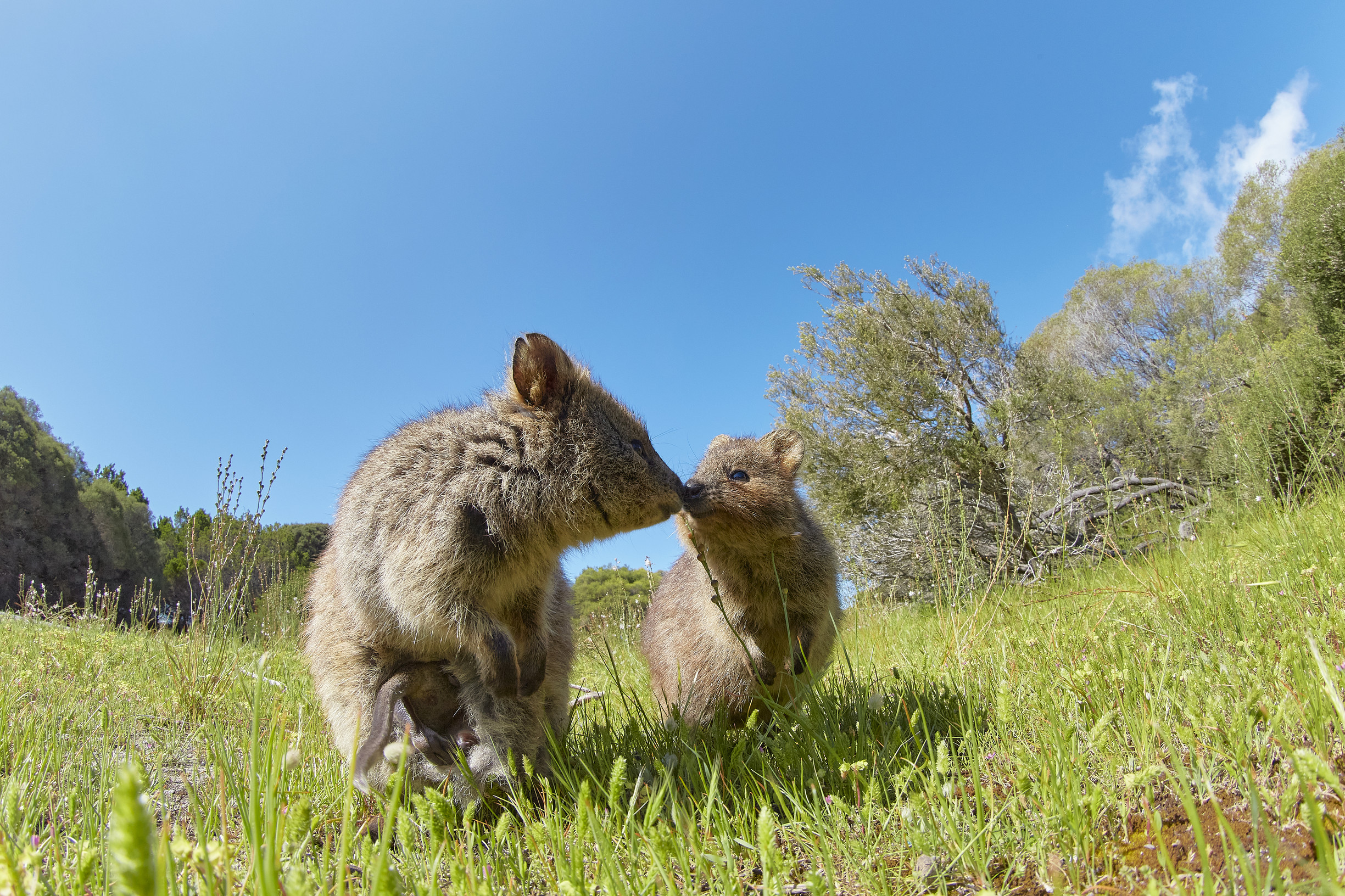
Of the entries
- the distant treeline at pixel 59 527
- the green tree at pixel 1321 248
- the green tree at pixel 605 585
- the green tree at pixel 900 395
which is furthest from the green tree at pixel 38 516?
the green tree at pixel 1321 248

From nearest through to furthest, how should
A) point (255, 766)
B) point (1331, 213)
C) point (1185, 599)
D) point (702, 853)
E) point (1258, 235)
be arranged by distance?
point (255, 766) < point (702, 853) < point (1185, 599) < point (1331, 213) < point (1258, 235)

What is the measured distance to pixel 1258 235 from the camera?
28438mm

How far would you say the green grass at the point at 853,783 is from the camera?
157cm

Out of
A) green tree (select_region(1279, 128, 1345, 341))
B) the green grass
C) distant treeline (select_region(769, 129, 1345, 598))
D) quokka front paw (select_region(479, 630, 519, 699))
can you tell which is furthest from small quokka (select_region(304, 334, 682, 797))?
green tree (select_region(1279, 128, 1345, 341))

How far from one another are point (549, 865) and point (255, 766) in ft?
3.90

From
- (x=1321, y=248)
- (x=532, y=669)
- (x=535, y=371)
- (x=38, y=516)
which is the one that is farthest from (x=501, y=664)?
(x=38, y=516)

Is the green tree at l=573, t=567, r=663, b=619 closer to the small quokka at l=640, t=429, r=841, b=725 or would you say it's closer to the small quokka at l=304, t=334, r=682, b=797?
the small quokka at l=640, t=429, r=841, b=725

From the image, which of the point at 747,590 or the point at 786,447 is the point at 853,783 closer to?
the point at 747,590

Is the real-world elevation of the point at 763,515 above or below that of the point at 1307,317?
below

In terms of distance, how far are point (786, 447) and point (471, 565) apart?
2964 millimetres

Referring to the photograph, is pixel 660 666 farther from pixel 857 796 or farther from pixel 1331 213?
pixel 1331 213

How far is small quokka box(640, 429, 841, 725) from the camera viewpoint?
4137mm

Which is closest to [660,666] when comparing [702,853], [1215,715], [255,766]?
[702,853]

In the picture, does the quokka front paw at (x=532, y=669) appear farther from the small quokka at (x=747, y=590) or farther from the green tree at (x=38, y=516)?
the green tree at (x=38, y=516)
